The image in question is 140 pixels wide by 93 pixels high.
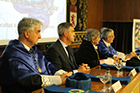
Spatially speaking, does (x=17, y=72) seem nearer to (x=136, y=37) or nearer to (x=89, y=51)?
(x=89, y=51)

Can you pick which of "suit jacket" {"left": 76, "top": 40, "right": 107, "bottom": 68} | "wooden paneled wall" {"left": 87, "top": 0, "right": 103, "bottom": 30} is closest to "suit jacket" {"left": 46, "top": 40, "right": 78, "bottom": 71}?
"suit jacket" {"left": 76, "top": 40, "right": 107, "bottom": 68}

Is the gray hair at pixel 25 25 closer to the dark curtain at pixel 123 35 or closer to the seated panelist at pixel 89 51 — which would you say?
the seated panelist at pixel 89 51

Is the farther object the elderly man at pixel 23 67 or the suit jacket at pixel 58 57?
the suit jacket at pixel 58 57

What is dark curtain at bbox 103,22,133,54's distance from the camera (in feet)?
24.1

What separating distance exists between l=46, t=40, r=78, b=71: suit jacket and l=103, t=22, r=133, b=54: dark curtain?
4906 millimetres

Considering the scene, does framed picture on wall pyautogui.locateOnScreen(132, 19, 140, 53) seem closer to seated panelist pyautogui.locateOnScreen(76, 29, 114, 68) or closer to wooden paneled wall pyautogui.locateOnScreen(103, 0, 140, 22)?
wooden paneled wall pyautogui.locateOnScreen(103, 0, 140, 22)

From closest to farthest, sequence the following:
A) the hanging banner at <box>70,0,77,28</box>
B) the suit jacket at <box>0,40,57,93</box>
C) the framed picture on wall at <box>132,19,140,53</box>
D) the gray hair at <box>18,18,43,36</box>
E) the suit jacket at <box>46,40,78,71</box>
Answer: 1. the suit jacket at <box>0,40,57,93</box>
2. the gray hair at <box>18,18,43,36</box>
3. the suit jacket at <box>46,40,78,71</box>
4. the hanging banner at <box>70,0,77,28</box>
5. the framed picture on wall at <box>132,19,140,53</box>

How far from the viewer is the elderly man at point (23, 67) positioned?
184 cm

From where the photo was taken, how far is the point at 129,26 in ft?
23.9

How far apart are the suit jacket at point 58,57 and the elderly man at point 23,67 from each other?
1.58ft

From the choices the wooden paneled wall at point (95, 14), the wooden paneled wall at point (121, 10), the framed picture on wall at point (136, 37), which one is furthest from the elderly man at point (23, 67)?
the wooden paneled wall at point (121, 10)

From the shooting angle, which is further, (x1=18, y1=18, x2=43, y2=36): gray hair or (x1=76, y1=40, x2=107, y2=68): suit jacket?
(x1=76, y1=40, x2=107, y2=68): suit jacket

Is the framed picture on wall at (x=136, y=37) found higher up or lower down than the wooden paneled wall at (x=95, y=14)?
lower down

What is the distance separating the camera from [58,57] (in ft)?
9.23
